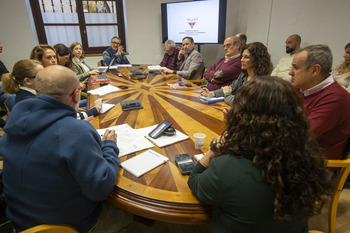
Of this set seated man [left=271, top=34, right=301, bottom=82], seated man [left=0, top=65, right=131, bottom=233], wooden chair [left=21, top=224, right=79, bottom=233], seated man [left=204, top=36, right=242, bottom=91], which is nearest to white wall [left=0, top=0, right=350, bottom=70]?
seated man [left=271, top=34, right=301, bottom=82]

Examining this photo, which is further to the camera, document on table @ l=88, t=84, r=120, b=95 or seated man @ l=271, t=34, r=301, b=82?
seated man @ l=271, t=34, r=301, b=82

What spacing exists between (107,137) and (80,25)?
16.7 feet

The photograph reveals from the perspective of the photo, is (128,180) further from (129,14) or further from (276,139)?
(129,14)

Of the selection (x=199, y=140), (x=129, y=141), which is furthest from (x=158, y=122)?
(x=199, y=140)

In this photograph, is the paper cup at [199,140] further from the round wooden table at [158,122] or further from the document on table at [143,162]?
the document on table at [143,162]

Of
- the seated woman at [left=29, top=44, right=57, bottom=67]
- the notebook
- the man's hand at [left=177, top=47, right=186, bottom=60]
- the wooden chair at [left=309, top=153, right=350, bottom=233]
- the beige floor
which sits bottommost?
the beige floor

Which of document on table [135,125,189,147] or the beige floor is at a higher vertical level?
document on table [135,125,189,147]

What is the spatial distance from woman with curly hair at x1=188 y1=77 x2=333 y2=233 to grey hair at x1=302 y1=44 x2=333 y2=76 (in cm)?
81

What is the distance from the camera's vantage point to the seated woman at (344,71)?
2697 millimetres

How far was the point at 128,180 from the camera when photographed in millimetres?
1030

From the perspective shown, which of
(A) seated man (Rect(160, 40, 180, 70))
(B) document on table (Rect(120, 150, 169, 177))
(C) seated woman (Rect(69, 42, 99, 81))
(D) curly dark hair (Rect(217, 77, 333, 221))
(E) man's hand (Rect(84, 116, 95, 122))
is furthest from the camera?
(A) seated man (Rect(160, 40, 180, 70))

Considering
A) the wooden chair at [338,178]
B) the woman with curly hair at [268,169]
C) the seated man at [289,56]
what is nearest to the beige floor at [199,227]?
the wooden chair at [338,178]

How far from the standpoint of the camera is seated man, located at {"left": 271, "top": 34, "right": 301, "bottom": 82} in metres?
3.65

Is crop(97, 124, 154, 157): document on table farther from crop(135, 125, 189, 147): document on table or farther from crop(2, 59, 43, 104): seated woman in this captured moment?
crop(2, 59, 43, 104): seated woman
